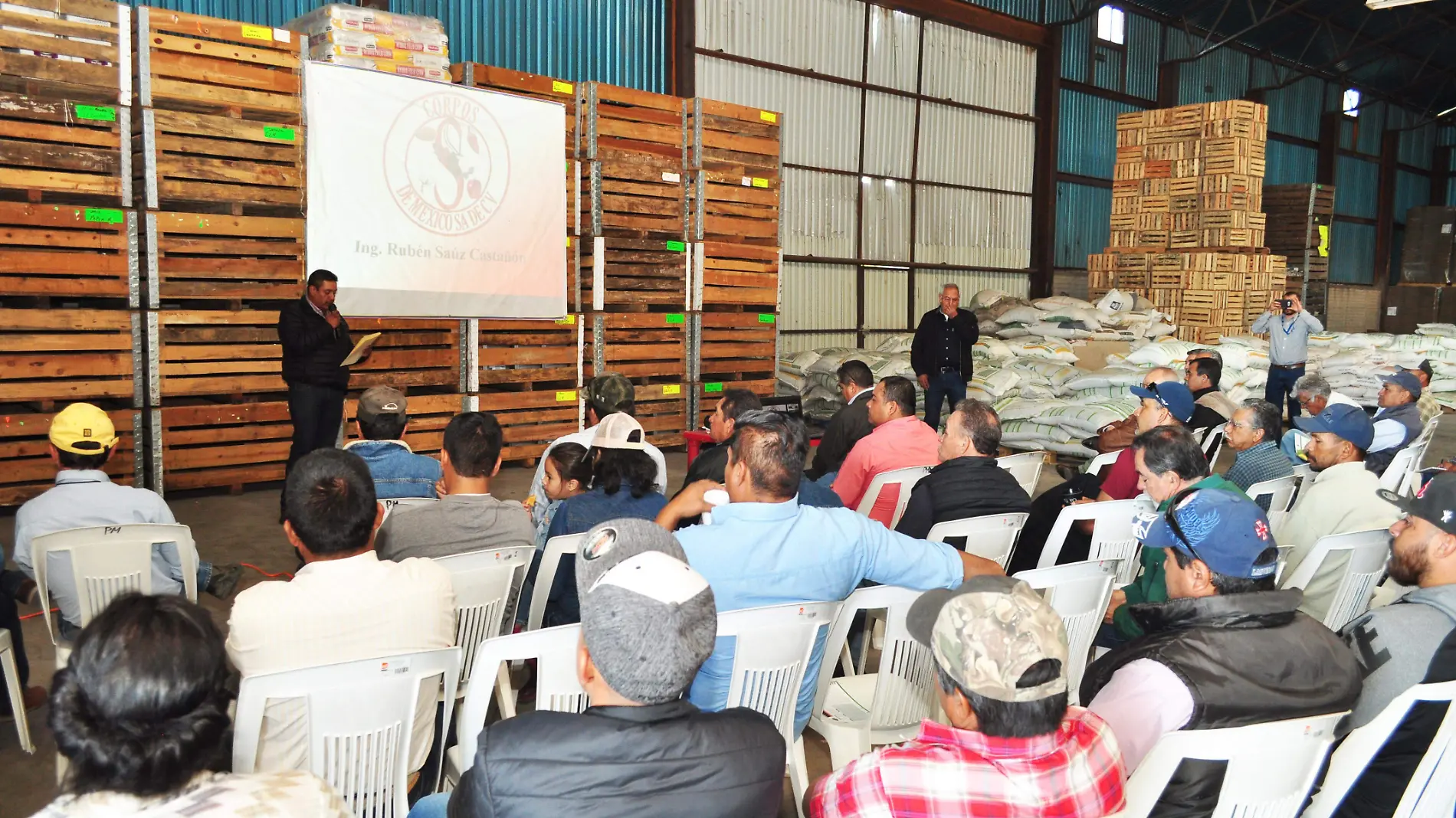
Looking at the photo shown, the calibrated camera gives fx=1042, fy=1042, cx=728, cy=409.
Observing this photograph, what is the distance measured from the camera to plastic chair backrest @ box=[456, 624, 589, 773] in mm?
2217

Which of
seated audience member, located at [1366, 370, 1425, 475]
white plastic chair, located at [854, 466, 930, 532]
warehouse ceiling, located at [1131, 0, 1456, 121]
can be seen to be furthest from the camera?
warehouse ceiling, located at [1131, 0, 1456, 121]

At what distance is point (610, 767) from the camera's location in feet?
5.27

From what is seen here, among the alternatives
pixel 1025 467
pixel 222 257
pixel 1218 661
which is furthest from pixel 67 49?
pixel 1218 661

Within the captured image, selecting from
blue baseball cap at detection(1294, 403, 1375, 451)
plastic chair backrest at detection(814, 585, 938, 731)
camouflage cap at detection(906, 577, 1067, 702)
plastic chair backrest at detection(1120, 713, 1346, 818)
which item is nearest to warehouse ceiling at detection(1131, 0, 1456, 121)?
blue baseball cap at detection(1294, 403, 1375, 451)

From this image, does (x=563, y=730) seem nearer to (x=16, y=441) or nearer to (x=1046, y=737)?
(x=1046, y=737)

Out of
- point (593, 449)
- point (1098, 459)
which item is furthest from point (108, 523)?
point (1098, 459)

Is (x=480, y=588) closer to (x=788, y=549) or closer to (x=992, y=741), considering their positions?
(x=788, y=549)

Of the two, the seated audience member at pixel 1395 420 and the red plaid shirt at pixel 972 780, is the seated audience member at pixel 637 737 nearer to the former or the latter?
the red plaid shirt at pixel 972 780

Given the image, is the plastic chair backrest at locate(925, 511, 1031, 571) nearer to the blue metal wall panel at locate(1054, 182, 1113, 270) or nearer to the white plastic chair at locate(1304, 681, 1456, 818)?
the white plastic chair at locate(1304, 681, 1456, 818)

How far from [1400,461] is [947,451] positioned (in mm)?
3015

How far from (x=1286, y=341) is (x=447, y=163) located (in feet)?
28.3

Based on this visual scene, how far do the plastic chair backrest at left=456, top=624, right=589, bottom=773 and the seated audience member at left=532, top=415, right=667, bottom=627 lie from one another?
120 cm

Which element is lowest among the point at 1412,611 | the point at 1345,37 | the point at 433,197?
the point at 1412,611

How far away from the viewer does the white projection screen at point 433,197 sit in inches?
299
